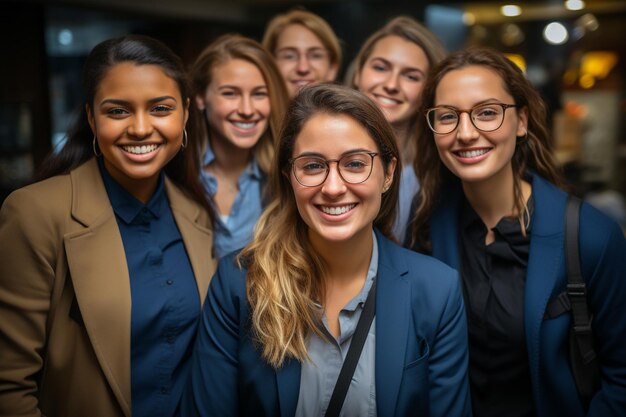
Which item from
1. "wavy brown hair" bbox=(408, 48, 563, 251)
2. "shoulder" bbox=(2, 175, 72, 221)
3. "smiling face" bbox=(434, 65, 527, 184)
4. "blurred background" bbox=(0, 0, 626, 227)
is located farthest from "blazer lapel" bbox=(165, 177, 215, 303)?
"blurred background" bbox=(0, 0, 626, 227)

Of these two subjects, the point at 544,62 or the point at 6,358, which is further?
the point at 544,62

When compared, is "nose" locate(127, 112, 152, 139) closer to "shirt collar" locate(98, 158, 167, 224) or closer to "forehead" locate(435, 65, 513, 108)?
"shirt collar" locate(98, 158, 167, 224)

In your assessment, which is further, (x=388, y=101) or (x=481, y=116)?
(x=388, y=101)

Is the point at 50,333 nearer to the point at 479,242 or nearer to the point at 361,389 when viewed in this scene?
the point at 361,389

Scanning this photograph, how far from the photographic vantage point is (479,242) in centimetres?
218

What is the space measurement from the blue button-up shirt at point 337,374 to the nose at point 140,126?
861 mm

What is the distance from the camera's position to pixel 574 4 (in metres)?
4.84

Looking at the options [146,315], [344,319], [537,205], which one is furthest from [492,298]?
[146,315]

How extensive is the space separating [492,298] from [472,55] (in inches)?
35.5

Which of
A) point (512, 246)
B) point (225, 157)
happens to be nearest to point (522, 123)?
point (512, 246)

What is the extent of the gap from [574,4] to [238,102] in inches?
141

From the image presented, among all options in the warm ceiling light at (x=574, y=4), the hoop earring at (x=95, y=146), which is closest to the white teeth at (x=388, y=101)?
the hoop earring at (x=95, y=146)

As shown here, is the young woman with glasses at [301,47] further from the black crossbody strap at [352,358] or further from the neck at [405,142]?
the black crossbody strap at [352,358]

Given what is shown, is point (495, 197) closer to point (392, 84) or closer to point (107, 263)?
point (392, 84)
